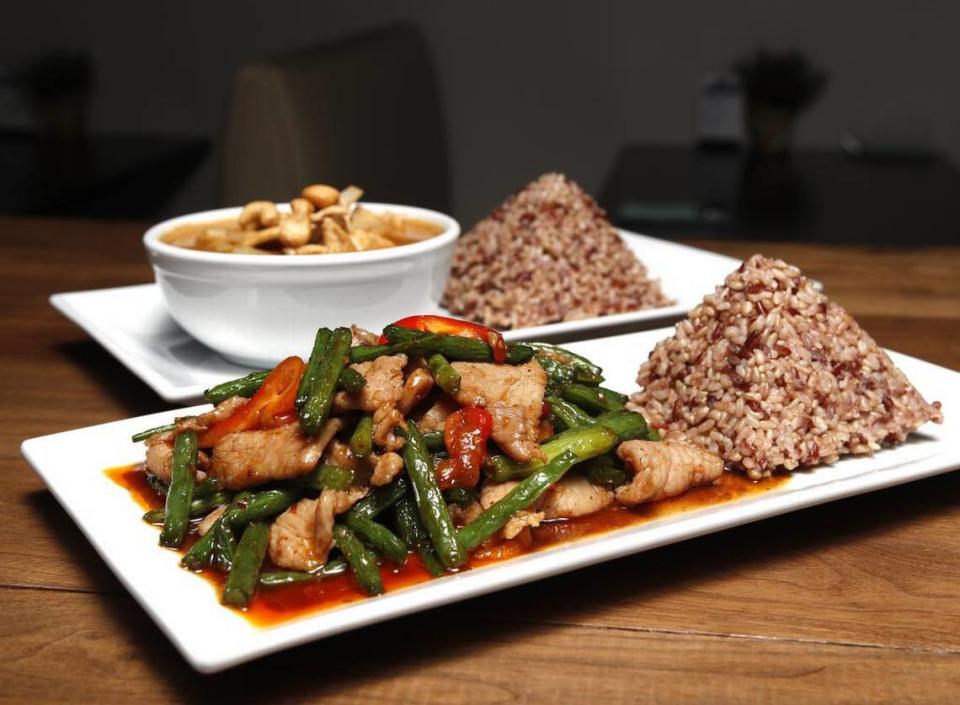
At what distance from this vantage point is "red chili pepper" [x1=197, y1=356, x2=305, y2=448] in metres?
1.63

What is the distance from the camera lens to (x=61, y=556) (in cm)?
163

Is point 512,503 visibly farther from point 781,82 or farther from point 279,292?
point 781,82

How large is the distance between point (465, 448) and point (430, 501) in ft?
0.32

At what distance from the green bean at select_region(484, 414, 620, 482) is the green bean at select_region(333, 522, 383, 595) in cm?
22

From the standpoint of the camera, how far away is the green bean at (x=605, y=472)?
1.65 meters

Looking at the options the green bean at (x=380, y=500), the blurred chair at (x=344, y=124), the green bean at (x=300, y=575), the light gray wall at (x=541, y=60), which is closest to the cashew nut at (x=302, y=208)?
the green bean at (x=380, y=500)

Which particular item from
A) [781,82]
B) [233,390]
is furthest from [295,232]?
[781,82]

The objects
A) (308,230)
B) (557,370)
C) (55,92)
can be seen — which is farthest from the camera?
(55,92)

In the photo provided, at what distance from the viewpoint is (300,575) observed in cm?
143

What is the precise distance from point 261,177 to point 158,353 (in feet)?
6.78

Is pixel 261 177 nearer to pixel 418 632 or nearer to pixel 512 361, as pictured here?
pixel 512 361

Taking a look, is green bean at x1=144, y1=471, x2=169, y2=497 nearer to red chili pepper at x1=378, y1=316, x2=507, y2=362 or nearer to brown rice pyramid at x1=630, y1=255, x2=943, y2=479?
red chili pepper at x1=378, y1=316, x2=507, y2=362

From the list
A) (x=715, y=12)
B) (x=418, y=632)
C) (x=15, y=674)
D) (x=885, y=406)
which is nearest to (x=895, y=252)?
(x=885, y=406)

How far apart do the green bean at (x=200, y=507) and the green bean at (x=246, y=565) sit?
10cm
